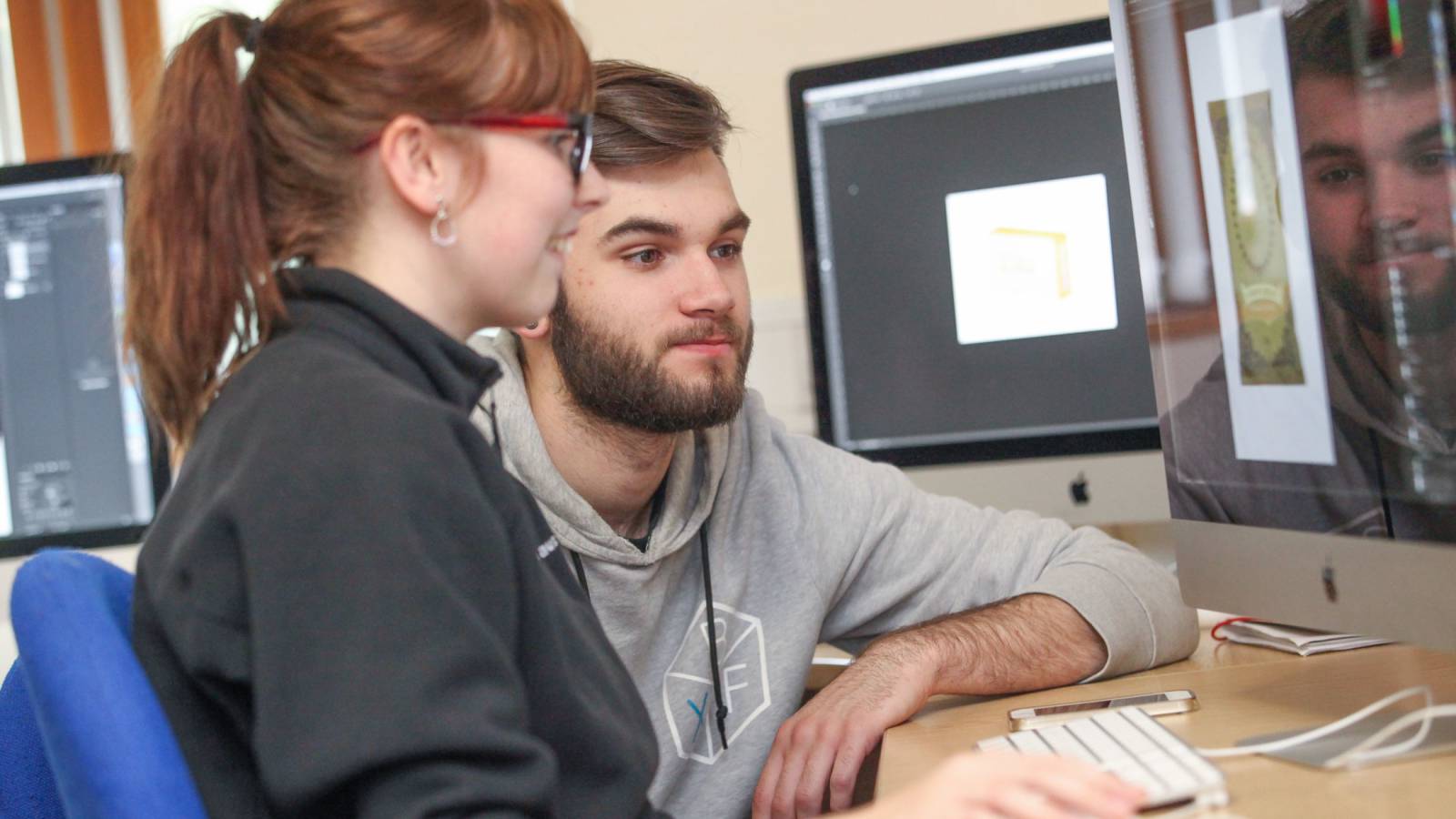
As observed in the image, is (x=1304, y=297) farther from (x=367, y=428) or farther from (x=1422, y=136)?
(x=367, y=428)

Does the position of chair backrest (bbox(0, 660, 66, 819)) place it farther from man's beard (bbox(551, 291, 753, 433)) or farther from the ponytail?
man's beard (bbox(551, 291, 753, 433))

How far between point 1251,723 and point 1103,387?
0.67 m

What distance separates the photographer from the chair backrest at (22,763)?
2.68 feet

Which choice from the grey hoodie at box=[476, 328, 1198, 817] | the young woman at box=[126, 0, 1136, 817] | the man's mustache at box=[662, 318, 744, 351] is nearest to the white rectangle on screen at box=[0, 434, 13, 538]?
the grey hoodie at box=[476, 328, 1198, 817]

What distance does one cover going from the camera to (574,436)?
139 cm

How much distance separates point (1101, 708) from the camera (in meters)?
1.04

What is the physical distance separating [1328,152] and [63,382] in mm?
1491

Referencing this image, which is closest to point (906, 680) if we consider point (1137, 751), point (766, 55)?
point (1137, 751)

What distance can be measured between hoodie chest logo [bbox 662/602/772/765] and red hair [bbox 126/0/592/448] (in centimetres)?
59

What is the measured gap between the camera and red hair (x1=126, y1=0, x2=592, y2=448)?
78 centimetres

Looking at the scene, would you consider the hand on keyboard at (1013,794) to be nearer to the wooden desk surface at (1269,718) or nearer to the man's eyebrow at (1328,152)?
the wooden desk surface at (1269,718)

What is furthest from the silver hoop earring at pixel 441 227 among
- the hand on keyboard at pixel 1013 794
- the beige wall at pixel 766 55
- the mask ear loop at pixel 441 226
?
the beige wall at pixel 766 55

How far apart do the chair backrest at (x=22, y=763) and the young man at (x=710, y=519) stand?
0.53 m

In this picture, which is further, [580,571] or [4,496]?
[4,496]
